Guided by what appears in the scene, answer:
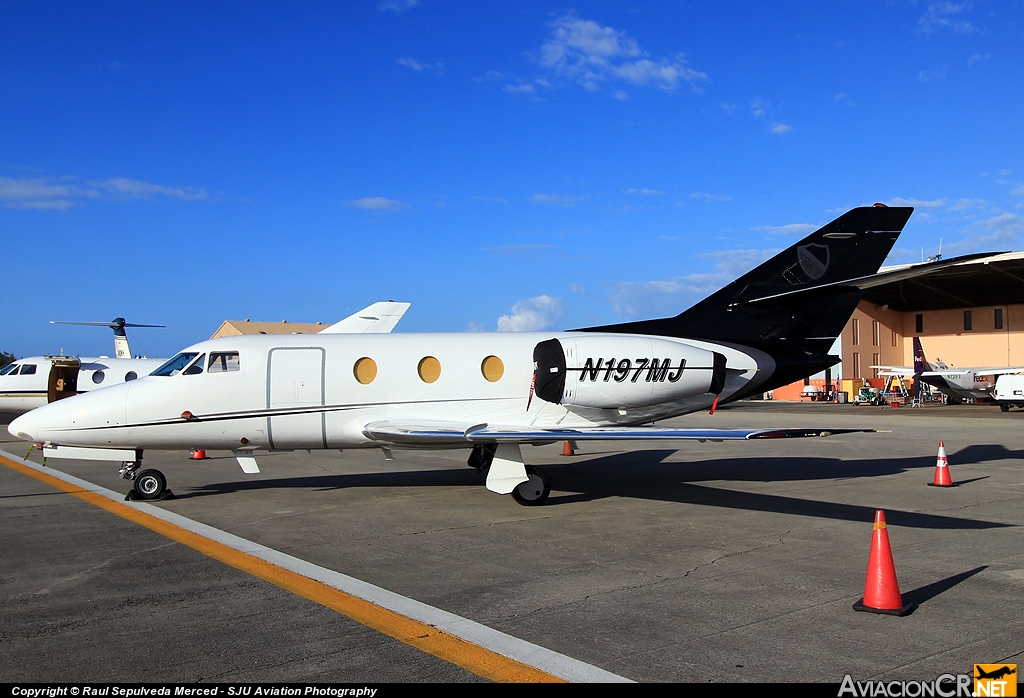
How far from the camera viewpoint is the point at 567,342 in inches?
483

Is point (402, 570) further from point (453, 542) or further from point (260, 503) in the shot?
point (260, 503)

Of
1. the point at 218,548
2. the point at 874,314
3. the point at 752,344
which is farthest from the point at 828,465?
the point at 874,314

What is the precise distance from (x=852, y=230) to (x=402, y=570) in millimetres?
10398

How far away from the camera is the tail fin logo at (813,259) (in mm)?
13438

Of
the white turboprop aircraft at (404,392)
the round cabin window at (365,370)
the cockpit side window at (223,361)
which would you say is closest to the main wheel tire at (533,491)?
the white turboprop aircraft at (404,392)

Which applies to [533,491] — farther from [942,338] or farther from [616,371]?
[942,338]

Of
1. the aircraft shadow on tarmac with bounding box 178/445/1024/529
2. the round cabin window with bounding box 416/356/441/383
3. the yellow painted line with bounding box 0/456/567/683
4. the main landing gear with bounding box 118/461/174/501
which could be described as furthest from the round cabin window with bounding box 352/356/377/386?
the yellow painted line with bounding box 0/456/567/683

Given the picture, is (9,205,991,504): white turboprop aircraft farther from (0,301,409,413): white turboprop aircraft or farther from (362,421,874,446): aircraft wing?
(0,301,409,413): white turboprop aircraft

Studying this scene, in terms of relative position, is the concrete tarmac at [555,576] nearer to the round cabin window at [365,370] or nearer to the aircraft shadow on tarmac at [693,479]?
the aircraft shadow on tarmac at [693,479]

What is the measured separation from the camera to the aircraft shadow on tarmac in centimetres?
1049

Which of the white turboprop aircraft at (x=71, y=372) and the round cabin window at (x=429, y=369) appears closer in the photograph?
the round cabin window at (x=429, y=369)

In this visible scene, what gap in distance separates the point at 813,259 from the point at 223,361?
33.8 feet

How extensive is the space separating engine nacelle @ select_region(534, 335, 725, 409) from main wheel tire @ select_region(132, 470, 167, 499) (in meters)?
6.16

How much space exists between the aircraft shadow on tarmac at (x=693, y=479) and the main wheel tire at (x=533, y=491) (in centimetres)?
31
